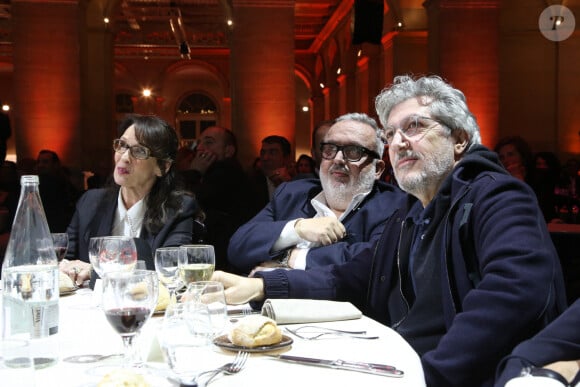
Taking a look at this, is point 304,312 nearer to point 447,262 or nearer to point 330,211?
point 447,262

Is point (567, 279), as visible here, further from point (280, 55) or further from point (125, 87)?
point (125, 87)

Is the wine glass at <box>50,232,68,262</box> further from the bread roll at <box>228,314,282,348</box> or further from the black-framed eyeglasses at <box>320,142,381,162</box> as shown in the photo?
the black-framed eyeglasses at <box>320,142,381,162</box>

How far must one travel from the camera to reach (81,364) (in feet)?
5.49

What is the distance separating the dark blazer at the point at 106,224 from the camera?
358cm

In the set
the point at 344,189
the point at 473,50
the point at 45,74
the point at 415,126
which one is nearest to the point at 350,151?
the point at 344,189

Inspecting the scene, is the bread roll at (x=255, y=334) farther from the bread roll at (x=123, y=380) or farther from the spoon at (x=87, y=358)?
the bread roll at (x=123, y=380)

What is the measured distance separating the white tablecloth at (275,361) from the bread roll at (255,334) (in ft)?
0.12

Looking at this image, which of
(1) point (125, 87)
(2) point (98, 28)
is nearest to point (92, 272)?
(2) point (98, 28)

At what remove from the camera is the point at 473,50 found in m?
12.1

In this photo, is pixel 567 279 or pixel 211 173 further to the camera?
pixel 211 173

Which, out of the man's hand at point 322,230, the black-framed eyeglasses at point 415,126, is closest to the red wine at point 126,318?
the black-framed eyeglasses at point 415,126

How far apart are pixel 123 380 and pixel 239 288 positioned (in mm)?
1157

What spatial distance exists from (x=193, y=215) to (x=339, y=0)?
19100 millimetres

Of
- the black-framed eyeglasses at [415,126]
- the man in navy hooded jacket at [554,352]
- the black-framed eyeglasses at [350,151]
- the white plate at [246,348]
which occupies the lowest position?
the man in navy hooded jacket at [554,352]
